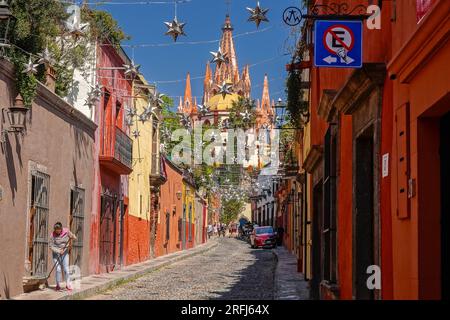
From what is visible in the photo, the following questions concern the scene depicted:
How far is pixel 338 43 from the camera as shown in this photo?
8859mm

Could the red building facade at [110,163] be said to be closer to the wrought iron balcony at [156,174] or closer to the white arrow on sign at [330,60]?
the wrought iron balcony at [156,174]

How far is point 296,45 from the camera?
17.3m

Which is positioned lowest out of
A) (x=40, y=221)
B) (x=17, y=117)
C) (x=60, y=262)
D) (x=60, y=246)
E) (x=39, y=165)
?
(x=60, y=262)

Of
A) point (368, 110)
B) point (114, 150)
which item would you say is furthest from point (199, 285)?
point (368, 110)

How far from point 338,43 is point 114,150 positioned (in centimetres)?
1430

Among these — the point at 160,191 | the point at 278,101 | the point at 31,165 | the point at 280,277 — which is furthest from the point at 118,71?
the point at 160,191

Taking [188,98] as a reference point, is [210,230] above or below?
A: below

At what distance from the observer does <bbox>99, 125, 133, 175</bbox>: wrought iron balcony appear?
71.9 feet

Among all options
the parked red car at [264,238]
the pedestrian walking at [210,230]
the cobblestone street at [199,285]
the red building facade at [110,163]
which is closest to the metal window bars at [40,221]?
the cobblestone street at [199,285]

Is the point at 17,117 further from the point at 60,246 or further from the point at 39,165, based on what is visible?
the point at 60,246

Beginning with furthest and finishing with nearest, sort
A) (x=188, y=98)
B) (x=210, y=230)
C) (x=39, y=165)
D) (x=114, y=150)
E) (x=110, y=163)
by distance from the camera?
1. (x=188, y=98)
2. (x=210, y=230)
3. (x=114, y=150)
4. (x=110, y=163)
5. (x=39, y=165)

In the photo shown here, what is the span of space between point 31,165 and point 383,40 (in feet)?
28.6

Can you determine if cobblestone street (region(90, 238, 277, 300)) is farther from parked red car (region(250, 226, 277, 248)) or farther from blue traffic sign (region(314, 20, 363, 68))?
parked red car (region(250, 226, 277, 248))

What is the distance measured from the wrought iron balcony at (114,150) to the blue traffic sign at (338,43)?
1337 cm
